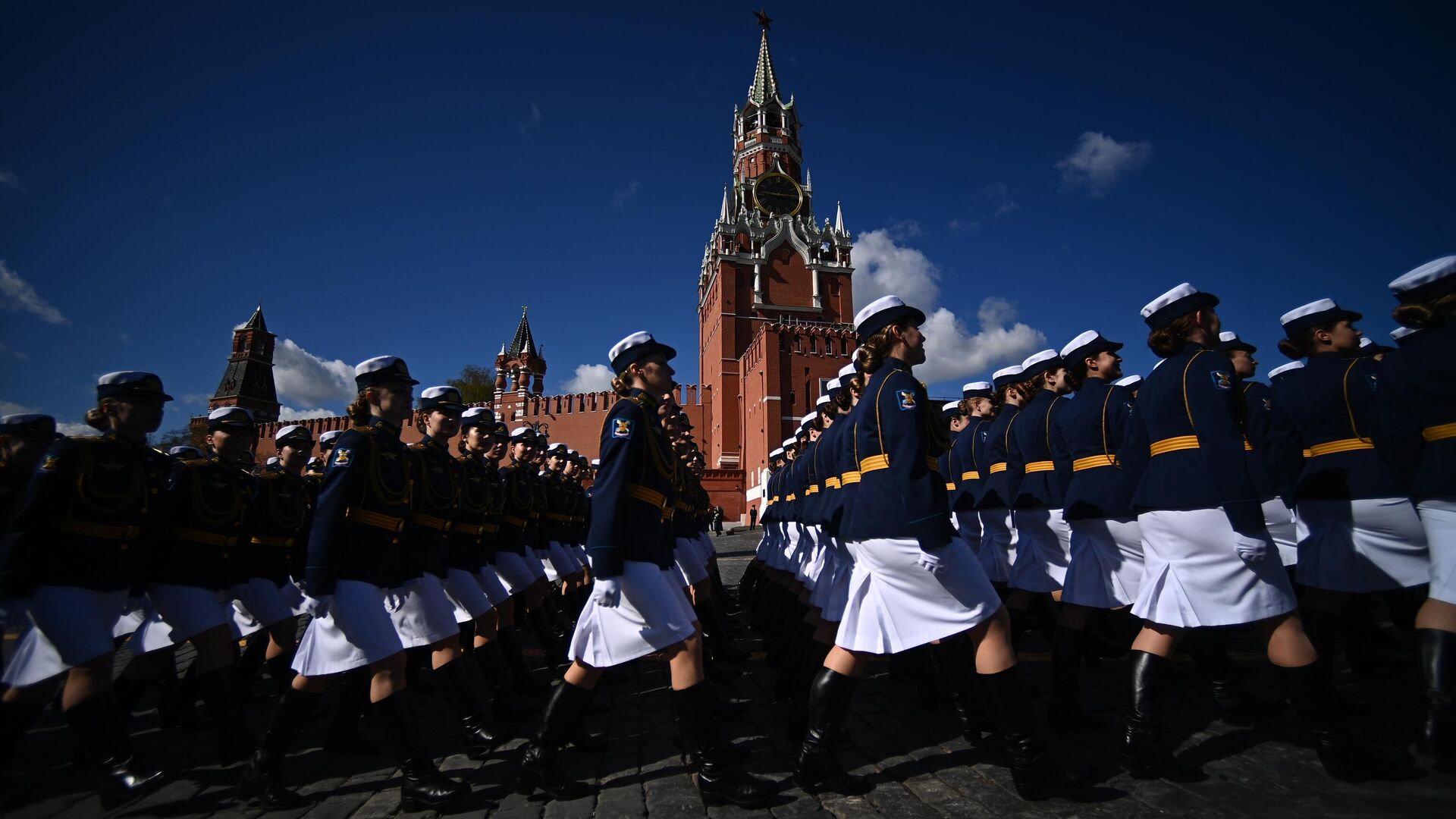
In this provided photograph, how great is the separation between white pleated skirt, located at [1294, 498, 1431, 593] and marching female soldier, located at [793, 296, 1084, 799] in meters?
2.23

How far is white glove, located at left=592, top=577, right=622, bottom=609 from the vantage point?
127 inches

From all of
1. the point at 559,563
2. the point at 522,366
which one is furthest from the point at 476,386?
the point at 559,563

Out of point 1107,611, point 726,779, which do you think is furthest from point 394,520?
point 1107,611

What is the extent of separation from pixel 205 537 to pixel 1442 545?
6879 mm

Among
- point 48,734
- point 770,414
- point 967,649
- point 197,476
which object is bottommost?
point 48,734

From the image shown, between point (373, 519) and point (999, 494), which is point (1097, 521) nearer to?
point (999, 494)

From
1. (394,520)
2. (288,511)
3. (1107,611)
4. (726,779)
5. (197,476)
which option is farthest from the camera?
(1107,611)

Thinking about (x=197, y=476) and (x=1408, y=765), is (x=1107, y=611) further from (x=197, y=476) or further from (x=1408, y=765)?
(x=197, y=476)

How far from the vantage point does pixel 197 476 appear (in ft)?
15.8

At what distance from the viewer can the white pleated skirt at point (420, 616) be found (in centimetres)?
403

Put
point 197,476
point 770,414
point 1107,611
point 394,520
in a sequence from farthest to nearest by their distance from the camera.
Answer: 1. point 770,414
2. point 1107,611
3. point 197,476
4. point 394,520

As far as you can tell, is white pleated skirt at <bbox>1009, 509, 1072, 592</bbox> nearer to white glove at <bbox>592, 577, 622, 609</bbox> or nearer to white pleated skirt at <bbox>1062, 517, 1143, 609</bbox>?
white pleated skirt at <bbox>1062, 517, 1143, 609</bbox>

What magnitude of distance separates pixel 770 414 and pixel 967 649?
45357mm

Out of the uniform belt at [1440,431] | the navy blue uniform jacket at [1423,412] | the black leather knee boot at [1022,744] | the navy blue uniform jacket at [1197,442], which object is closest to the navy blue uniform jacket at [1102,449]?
the navy blue uniform jacket at [1197,442]
